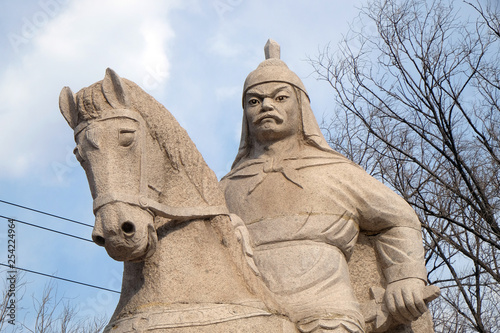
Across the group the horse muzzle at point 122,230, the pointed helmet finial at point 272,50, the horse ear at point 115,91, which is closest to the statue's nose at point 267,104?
the pointed helmet finial at point 272,50

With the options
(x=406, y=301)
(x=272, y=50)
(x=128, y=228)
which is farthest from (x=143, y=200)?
(x=272, y=50)

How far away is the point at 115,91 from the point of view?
394 cm

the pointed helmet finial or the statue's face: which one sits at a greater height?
the pointed helmet finial

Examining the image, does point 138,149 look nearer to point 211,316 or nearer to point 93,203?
point 93,203

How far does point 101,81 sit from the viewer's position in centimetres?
400

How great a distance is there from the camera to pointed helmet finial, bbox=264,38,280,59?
233 inches

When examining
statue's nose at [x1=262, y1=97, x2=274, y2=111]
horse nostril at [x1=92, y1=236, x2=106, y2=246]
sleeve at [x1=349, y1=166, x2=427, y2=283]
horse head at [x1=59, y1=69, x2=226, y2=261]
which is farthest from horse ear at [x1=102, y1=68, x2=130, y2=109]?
sleeve at [x1=349, y1=166, x2=427, y2=283]

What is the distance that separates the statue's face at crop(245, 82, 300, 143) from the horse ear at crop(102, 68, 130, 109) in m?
1.59

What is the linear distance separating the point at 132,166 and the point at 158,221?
34 cm

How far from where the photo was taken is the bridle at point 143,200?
12.2ft

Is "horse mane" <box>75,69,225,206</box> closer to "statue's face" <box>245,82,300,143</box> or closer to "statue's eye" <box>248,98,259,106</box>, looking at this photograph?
"statue's face" <box>245,82,300,143</box>

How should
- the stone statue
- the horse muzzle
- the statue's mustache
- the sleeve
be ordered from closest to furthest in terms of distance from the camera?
the horse muzzle
the stone statue
the sleeve
the statue's mustache

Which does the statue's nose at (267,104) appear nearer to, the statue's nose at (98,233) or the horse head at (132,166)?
the horse head at (132,166)

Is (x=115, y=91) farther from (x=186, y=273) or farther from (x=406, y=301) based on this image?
(x=406, y=301)
